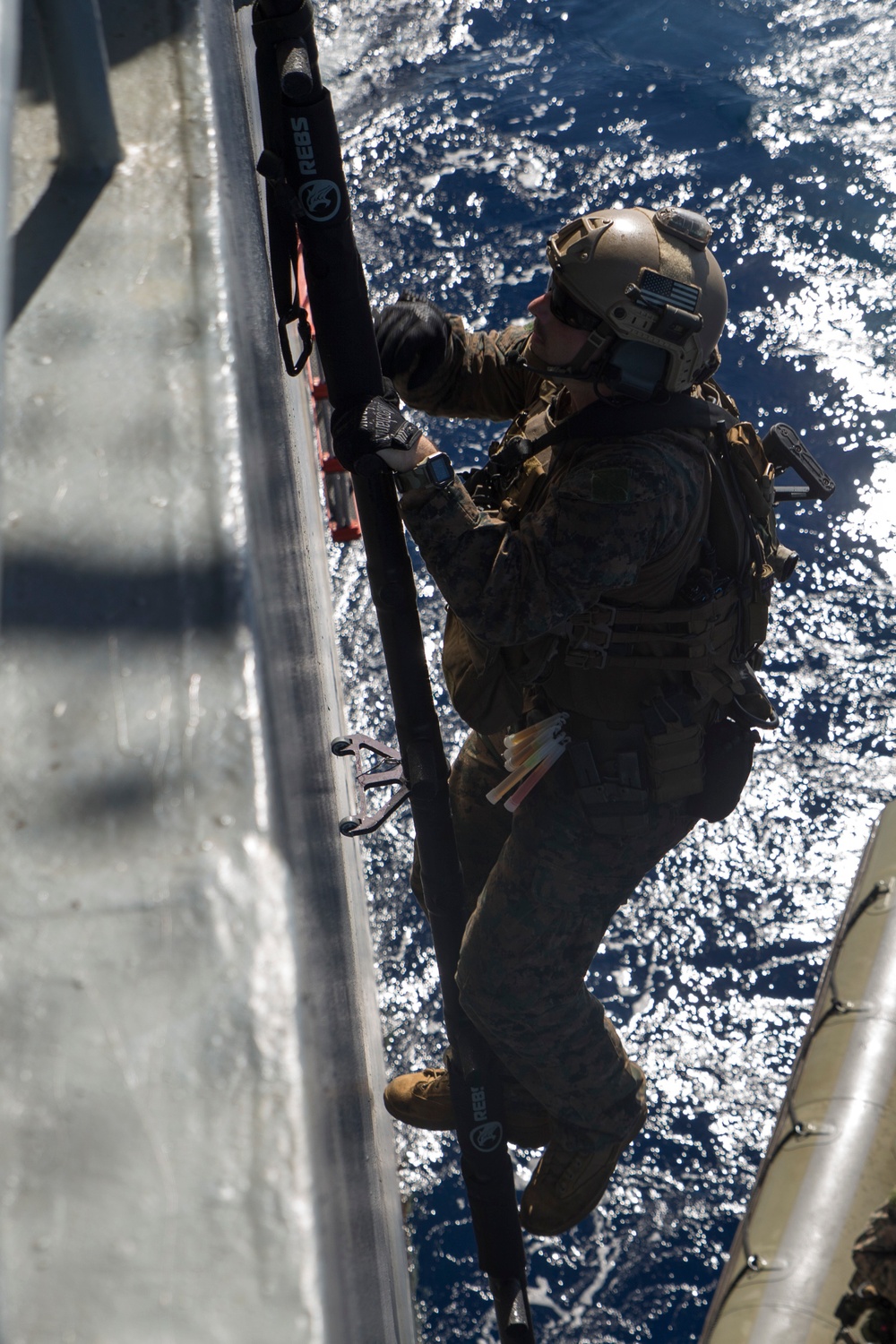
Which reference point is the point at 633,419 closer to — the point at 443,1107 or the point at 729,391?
the point at 443,1107

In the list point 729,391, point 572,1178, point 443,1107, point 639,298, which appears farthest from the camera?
point 729,391

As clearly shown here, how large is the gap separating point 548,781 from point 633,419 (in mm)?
1042

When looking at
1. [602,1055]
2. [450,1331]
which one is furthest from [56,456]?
[450,1331]

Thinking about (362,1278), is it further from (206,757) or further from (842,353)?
(842,353)

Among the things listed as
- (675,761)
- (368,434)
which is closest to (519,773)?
(675,761)

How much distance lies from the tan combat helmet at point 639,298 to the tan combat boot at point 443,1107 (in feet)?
7.84

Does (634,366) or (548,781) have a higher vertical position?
(634,366)

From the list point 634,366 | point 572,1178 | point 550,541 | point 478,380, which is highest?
point 634,366

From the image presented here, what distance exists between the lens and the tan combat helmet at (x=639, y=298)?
8.46ft

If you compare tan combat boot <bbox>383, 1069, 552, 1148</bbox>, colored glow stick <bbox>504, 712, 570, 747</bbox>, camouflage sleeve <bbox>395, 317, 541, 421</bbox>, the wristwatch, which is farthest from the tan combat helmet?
tan combat boot <bbox>383, 1069, 552, 1148</bbox>

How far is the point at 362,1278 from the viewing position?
1.53 metres

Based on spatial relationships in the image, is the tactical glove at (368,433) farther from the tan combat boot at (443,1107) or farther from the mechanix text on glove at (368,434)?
the tan combat boot at (443,1107)

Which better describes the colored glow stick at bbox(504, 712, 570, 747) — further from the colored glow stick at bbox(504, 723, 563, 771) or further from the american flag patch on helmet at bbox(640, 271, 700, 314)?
the american flag patch on helmet at bbox(640, 271, 700, 314)

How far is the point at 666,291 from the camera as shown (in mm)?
2586
